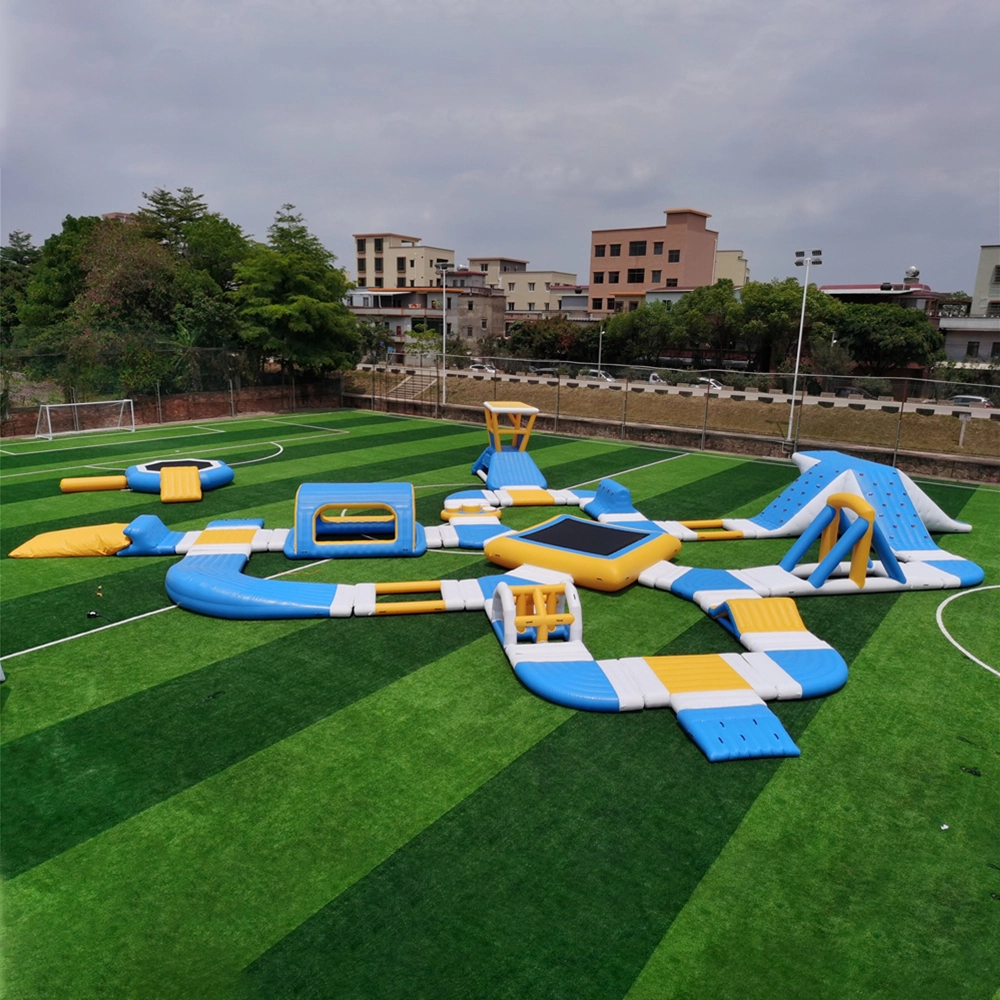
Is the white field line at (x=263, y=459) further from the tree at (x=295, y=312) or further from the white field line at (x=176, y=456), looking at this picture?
the tree at (x=295, y=312)

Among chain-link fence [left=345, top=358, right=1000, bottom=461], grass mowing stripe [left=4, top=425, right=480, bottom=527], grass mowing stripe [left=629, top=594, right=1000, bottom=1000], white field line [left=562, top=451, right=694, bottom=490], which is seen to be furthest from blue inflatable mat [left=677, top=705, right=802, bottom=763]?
chain-link fence [left=345, top=358, right=1000, bottom=461]

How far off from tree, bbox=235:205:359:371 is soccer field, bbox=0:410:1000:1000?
23160mm

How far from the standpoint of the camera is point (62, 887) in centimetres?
536

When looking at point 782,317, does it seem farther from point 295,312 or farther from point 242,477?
point 242,477

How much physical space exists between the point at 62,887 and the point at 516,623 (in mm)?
5173

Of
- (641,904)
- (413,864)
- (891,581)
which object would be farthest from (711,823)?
(891,581)

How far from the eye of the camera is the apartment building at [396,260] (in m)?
93.1

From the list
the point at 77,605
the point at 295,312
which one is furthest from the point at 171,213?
the point at 77,605

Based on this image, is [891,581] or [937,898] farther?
[891,581]

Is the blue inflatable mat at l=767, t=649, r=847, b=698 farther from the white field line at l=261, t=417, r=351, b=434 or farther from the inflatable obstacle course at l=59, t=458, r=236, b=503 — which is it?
the white field line at l=261, t=417, r=351, b=434

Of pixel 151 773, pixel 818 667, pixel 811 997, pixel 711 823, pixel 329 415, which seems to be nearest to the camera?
pixel 811 997

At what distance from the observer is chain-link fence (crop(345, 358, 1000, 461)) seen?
24016mm

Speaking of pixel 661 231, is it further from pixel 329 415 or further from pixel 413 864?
pixel 413 864

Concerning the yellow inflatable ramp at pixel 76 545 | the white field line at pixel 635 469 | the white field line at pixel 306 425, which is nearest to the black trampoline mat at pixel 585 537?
the white field line at pixel 635 469
